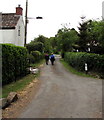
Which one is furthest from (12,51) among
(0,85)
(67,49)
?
(67,49)

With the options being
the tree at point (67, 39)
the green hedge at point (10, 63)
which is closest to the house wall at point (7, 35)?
the green hedge at point (10, 63)

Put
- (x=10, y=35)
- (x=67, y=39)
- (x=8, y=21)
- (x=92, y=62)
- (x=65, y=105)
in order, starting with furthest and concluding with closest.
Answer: (x=67, y=39) → (x=8, y=21) → (x=10, y=35) → (x=92, y=62) → (x=65, y=105)

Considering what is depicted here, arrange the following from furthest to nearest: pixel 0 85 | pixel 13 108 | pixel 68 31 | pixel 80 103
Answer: pixel 68 31 < pixel 0 85 < pixel 80 103 < pixel 13 108

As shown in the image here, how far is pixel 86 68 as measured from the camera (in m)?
17.3

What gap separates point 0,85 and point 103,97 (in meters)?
5.69

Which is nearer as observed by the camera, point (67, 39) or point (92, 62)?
point (92, 62)

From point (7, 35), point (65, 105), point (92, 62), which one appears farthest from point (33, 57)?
point (65, 105)

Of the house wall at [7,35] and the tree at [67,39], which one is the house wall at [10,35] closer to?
the house wall at [7,35]

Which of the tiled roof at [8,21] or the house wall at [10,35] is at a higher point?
the tiled roof at [8,21]

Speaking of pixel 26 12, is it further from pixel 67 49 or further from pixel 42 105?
pixel 67 49

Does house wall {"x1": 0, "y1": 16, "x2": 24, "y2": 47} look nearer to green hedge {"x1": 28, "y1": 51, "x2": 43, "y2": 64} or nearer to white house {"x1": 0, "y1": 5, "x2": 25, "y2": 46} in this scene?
white house {"x1": 0, "y1": 5, "x2": 25, "y2": 46}

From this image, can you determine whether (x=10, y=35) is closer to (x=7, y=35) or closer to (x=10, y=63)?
(x=7, y=35)

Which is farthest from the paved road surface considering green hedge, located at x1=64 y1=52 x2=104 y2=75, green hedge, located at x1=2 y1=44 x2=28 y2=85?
green hedge, located at x1=64 y1=52 x2=104 y2=75

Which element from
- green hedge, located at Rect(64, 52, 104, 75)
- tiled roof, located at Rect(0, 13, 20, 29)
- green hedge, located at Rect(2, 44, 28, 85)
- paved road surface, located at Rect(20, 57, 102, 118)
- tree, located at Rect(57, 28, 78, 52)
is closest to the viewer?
paved road surface, located at Rect(20, 57, 102, 118)
